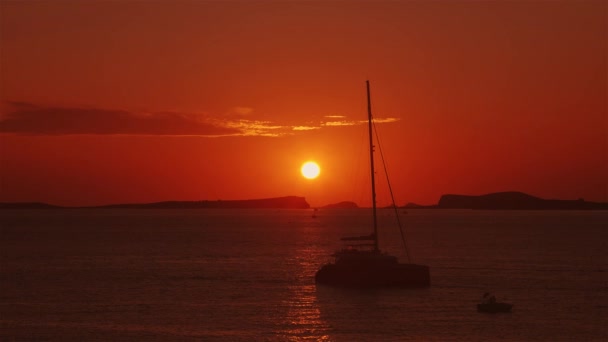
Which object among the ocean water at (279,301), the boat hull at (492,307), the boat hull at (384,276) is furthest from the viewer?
the boat hull at (384,276)

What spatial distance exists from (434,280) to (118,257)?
5188 centimetres

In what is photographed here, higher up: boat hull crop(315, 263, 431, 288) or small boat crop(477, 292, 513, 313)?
boat hull crop(315, 263, 431, 288)

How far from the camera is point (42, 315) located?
2185 inches

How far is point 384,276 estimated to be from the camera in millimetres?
66875

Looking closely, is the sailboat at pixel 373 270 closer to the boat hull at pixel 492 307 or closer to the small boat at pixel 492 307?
the small boat at pixel 492 307

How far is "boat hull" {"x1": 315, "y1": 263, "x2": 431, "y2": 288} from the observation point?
→ 66.9 meters

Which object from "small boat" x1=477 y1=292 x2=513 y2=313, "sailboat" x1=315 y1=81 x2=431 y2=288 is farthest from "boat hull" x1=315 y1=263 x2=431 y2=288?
"small boat" x1=477 y1=292 x2=513 y2=313

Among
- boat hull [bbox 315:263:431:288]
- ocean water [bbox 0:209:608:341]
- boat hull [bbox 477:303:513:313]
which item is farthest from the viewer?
boat hull [bbox 315:263:431:288]

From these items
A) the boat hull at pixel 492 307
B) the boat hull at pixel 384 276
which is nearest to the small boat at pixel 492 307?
the boat hull at pixel 492 307

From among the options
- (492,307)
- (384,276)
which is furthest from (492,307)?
(384,276)

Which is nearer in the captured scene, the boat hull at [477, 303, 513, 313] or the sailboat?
the boat hull at [477, 303, 513, 313]

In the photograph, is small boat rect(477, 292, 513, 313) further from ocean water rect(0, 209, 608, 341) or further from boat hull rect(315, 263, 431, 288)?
boat hull rect(315, 263, 431, 288)

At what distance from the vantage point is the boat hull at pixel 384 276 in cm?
6694

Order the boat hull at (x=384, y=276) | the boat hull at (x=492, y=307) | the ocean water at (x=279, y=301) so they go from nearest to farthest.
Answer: the ocean water at (x=279, y=301) → the boat hull at (x=492, y=307) → the boat hull at (x=384, y=276)
